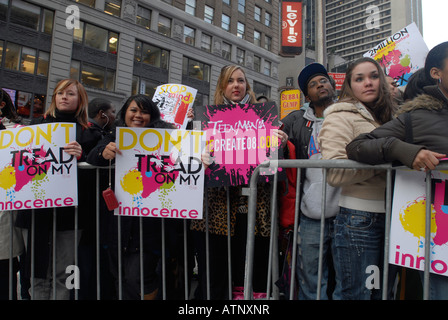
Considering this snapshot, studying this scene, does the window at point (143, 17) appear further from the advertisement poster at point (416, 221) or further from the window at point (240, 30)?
the advertisement poster at point (416, 221)

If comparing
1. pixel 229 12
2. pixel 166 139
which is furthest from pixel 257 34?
pixel 166 139

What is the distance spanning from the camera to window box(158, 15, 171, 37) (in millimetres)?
22625

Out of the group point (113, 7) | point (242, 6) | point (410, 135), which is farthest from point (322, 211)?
point (242, 6)

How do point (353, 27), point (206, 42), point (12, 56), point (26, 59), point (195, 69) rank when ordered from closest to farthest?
point (12, 56)
point (26, 59)
point (195, 69)
point (206, 42)
point (353, 27)

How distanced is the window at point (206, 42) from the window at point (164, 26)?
3238 mm

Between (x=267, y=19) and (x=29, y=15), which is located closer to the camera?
(x=29, y=15)

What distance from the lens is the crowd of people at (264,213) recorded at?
189cm

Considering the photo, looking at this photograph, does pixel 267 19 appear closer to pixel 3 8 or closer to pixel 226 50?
pixel 226 50

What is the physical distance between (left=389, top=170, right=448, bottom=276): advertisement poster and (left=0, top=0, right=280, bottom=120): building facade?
15.0 metres

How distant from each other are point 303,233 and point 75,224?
6.36ft

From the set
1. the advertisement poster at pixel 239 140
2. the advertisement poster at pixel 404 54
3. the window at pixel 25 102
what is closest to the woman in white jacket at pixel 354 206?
the advertisement poster at pixel 239 140

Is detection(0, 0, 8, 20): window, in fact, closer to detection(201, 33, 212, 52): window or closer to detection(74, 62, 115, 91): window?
detection(74, 62, 115, 91): window

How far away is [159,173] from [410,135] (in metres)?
1.85

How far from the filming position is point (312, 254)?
2.18 meters
